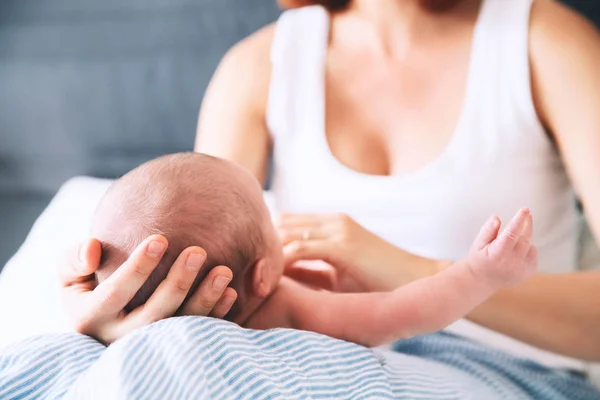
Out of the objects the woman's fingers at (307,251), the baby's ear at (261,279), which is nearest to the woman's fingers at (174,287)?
the baby's ear at (261,279)

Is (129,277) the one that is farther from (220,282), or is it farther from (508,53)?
(508,53)

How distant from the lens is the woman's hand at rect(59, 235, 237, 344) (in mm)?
612

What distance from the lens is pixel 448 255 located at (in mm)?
1034

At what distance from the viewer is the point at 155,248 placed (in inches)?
23.6

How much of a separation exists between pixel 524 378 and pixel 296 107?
0.56 meters

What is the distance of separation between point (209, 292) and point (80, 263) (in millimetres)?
153

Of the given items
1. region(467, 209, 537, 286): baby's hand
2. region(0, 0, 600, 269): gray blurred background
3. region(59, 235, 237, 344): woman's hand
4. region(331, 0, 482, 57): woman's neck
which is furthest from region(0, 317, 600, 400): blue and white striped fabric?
region(0, 0, 600, 269): gray blurred background

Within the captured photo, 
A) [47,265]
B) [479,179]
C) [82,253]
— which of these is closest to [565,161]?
[479,179]

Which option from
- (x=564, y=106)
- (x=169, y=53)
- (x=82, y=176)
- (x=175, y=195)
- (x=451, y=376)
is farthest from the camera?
(x=82, y=176)

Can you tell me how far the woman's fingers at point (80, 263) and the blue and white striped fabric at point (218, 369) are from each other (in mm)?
74

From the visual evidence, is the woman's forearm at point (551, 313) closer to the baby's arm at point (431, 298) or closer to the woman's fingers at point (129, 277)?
the baby's arm at point (431, 298)

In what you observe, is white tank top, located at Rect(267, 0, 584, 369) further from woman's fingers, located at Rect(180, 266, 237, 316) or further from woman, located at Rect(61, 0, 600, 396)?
A: woman's fingers, located at Rect(180, 266, 237, 316)

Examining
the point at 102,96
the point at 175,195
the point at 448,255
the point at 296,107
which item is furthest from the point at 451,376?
the point at 102,96

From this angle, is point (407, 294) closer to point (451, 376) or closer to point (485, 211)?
point (451, 376)
